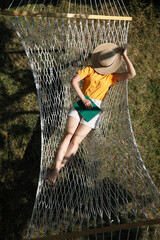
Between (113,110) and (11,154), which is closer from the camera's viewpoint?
(113,110)

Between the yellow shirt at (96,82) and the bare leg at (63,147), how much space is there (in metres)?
0.31

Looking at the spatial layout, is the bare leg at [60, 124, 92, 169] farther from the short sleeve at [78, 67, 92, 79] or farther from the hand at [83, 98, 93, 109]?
the short sleeve at [78, 67, 92, 79]

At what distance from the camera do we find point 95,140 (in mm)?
2057

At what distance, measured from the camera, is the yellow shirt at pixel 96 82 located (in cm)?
198

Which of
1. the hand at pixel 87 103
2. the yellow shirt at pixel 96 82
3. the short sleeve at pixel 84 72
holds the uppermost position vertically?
the short sleeve at pixel 84 72

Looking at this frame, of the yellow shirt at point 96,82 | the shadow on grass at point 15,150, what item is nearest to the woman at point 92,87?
the yellow shirt at point 96,82

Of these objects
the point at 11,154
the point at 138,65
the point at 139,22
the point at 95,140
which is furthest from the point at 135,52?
the point at 11,154

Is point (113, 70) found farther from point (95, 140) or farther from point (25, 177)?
point (25, 177)

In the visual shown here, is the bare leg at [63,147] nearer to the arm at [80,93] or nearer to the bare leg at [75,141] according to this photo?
the bare leg at [75,141]

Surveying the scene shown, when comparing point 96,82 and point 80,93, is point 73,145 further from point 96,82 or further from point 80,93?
point 96,82

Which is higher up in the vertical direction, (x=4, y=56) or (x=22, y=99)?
(x=4, y=56)

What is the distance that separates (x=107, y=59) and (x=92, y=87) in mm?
295

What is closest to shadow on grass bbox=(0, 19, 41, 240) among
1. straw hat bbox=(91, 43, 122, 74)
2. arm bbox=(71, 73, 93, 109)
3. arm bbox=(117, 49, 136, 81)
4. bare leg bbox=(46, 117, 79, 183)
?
bare leg bbox=(46, 117, 79, 183)

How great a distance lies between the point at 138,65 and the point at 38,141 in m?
1.58
